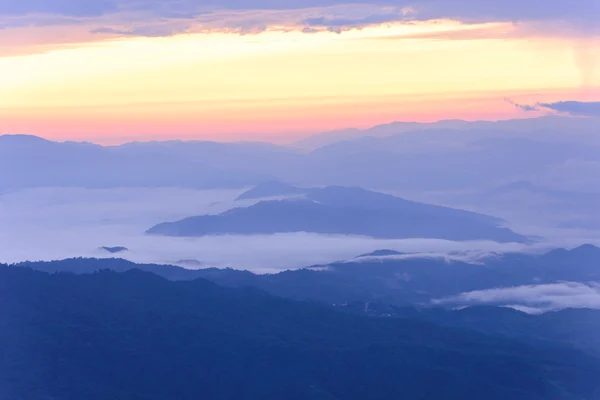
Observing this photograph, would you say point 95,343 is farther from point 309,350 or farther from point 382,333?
point 382,333

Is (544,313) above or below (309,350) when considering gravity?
below

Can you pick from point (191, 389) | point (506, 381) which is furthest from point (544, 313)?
point (191, 389)

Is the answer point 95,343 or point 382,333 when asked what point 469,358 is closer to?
point 382,333

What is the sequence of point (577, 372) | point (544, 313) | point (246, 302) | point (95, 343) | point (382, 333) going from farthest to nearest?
point (544, 313) → point (246, 302) → point (382, 333) → point (577, 372) → point (95, 343)

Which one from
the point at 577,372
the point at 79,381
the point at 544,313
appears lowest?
the point at 544,313

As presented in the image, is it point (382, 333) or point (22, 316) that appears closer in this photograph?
point (22, 316)

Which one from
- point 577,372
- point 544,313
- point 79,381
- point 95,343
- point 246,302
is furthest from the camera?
point 544,313
